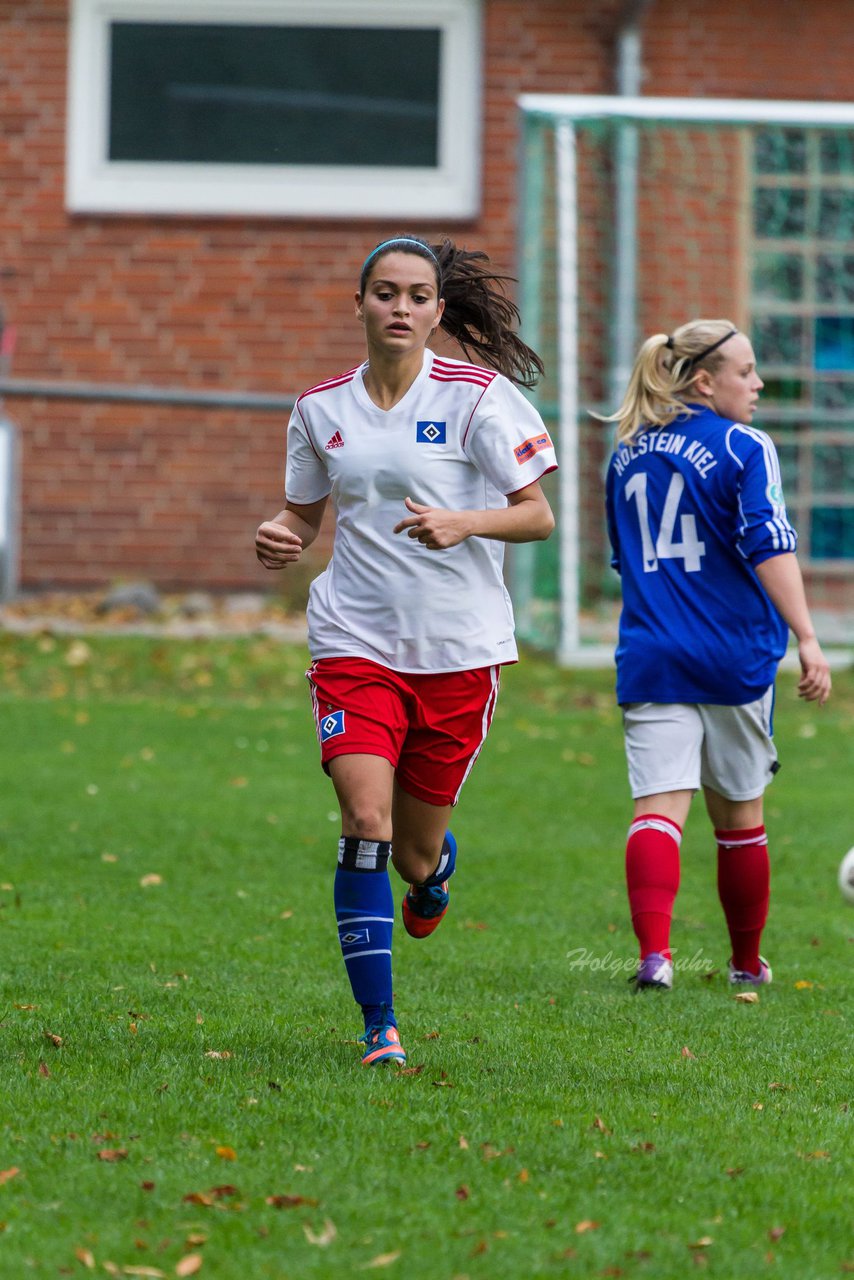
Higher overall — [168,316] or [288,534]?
[168,316]

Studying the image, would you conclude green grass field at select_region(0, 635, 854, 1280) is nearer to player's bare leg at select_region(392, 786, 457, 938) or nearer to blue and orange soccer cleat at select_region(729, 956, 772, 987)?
blue and orange soccer cleat at select_region(729, 956, 772, 987)

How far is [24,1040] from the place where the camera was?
A: 4535mm

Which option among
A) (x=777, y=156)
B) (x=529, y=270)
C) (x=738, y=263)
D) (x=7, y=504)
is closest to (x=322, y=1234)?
(x=529, y=270)

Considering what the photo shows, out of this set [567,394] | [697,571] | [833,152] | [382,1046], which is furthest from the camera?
[833,152]

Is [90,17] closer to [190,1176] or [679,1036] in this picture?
[679,1036]

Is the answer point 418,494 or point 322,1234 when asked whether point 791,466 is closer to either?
point 418,494

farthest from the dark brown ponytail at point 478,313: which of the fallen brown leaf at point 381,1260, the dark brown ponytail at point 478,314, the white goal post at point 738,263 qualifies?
the white goal post at point 738,263

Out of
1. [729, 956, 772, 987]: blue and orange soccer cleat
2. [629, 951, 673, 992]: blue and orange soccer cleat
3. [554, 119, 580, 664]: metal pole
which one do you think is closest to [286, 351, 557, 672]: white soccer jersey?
[629, 951, 673, 992]: blue and orange soccer cleat

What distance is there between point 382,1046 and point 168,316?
10935 millimetres

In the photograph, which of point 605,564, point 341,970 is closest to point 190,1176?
point 341,970

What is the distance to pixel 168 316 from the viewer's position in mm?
14625

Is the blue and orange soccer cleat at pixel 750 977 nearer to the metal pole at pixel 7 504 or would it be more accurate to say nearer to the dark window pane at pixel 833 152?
the metal pole at pixel 7 504

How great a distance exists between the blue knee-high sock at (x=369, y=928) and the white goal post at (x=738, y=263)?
353 inches

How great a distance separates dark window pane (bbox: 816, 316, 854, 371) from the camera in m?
15.2
